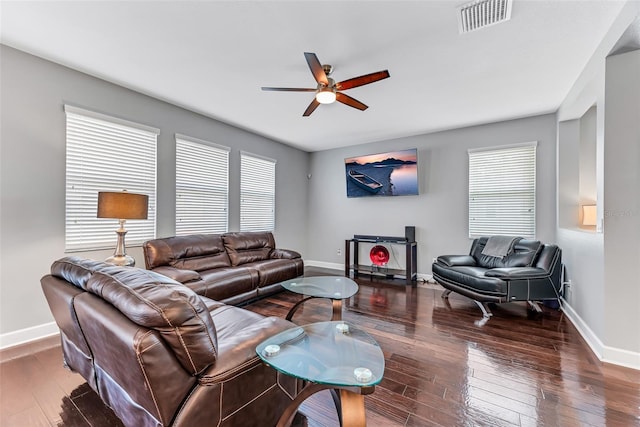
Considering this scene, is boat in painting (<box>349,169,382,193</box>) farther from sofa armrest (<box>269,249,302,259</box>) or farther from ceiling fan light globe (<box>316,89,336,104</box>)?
ceiling fan light globe (<box>316,89,336,104</box>)

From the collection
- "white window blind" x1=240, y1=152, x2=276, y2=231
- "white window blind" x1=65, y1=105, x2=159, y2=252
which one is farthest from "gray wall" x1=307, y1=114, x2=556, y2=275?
"white window blind" x1=65, y1=105, x2=159, y2=252

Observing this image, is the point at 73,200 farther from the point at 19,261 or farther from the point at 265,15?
the point at 265,15

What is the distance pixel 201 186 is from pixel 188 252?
1.16m

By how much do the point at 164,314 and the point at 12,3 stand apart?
9.15ft

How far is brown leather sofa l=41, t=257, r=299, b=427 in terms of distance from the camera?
1041 millimetres

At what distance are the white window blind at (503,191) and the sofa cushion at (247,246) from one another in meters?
3.52

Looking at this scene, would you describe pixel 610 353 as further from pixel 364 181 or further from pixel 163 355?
pixel 364 181

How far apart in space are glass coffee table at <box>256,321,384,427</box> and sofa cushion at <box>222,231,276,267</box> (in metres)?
2.62

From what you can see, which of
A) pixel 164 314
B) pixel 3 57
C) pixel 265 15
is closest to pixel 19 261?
pixel 3 57

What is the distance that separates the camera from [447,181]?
4879 millimetres

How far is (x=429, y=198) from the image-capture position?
5047mm

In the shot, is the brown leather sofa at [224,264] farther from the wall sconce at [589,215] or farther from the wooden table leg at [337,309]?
the wall sconce at [589,215]

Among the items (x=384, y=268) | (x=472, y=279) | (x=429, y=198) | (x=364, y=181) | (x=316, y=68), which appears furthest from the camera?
(x=364, y=181)

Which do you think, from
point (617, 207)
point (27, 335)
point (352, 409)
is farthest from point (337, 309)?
point (27, 335)
